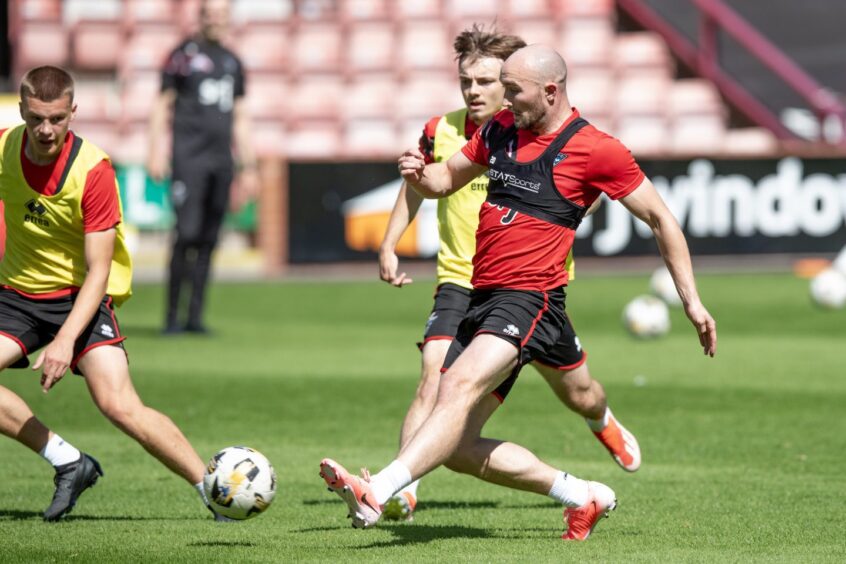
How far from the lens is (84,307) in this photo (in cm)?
617

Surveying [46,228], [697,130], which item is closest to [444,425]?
[46,228]

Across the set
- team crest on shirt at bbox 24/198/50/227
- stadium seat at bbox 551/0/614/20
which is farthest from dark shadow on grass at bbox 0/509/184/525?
stadium seat at bbox 551/0/614/20

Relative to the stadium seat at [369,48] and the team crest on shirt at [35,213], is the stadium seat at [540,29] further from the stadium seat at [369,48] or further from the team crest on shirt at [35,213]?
the team crest on shirt at [35,213]

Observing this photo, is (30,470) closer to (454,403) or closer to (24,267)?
(24,267)

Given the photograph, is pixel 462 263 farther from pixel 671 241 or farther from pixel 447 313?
pixel 671 241

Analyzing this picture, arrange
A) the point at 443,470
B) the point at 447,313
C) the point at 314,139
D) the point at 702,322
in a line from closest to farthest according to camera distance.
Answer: the point at 702,322 < the point at 447,313 < the point at 443,470 < the point at 314,139

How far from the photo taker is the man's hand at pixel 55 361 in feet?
19.7

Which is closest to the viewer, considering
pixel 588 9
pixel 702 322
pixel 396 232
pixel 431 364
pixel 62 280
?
pixel 702 322

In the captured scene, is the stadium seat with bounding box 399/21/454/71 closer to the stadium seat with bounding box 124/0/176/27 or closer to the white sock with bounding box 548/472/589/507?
Answer: the stadium seat with bounding box 124/0/176/27

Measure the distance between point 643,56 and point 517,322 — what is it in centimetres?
1993

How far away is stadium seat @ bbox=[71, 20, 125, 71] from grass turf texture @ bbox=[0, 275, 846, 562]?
8.90m

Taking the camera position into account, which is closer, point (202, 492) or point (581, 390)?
point (202, 492)

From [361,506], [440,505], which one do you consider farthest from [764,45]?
[361,506]

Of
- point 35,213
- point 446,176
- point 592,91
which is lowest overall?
point 592,91
